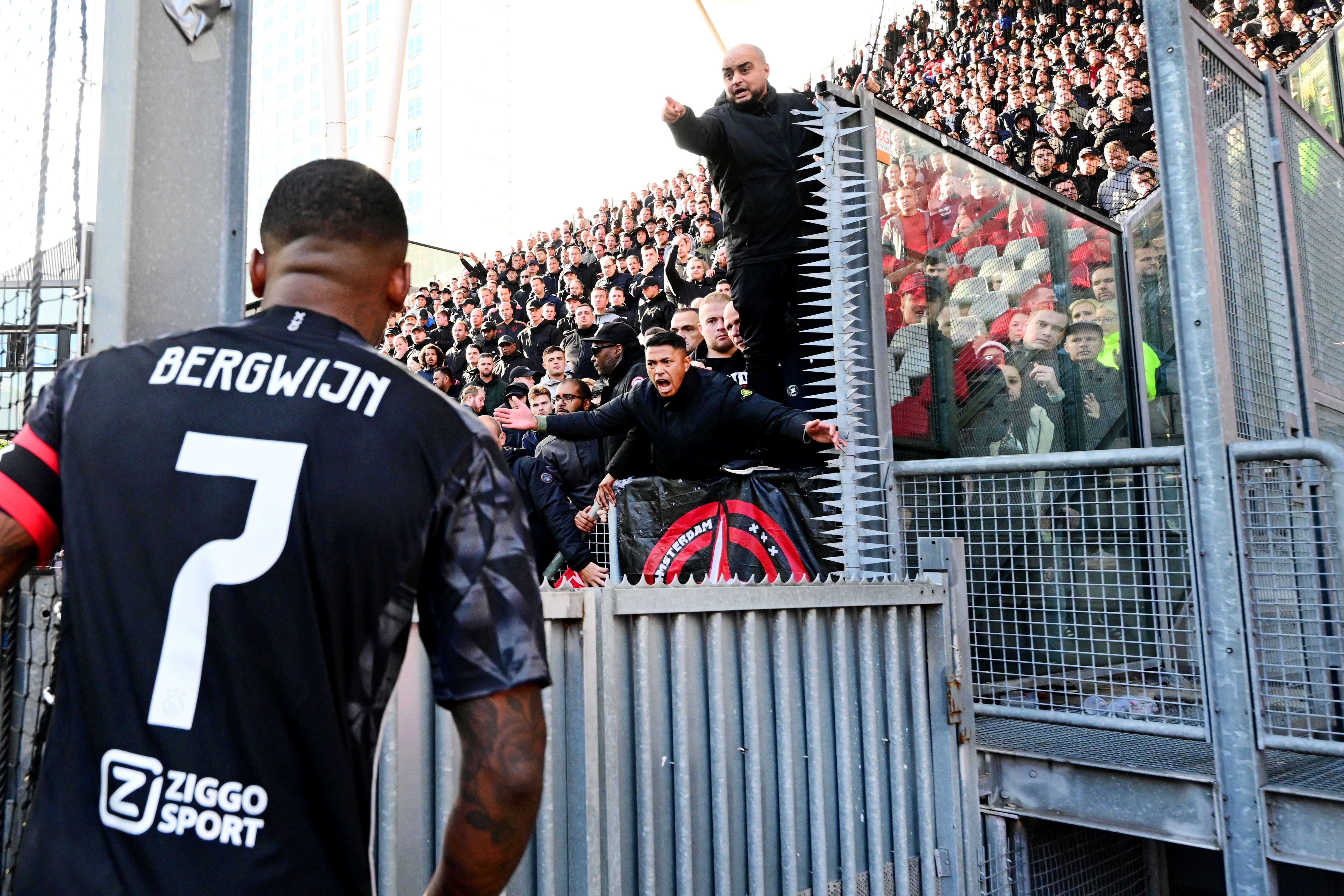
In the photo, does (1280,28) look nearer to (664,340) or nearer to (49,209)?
(664,340)

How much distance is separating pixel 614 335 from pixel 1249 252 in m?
4.42

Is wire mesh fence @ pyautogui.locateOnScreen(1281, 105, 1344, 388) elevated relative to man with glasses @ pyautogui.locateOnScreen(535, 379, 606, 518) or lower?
elevated

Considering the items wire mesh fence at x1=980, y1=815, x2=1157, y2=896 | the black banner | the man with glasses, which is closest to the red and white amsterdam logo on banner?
the black banner

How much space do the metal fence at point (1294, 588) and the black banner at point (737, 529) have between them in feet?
5.15

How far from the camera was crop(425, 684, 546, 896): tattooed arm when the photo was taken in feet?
4.12

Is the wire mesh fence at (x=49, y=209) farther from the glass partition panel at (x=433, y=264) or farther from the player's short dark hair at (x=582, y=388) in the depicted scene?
the glass partition panel at (x=433, y=264)

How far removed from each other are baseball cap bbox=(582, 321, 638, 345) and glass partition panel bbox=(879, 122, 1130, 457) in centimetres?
305

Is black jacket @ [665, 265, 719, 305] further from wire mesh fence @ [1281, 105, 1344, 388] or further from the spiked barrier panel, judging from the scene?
wire mesh fence @ [1281, 105, 1344, 388]

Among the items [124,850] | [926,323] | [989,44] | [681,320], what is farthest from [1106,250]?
[989,44]

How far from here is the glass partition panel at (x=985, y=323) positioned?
4434mm

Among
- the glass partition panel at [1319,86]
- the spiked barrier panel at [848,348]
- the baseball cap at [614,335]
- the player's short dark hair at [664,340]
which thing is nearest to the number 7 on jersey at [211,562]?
the spiked barrier panel at [848,348]

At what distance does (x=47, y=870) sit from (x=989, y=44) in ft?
53.9

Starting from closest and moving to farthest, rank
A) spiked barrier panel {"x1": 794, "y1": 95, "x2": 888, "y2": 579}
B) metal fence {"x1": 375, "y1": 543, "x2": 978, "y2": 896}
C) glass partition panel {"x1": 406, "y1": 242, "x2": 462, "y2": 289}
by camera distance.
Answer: metal fence {"x1": 375, "y1": 543, "x2": 978, "y2": 896} → spiked barrier panel {"x1": 794, "y1": 95, "x2": 888, "y2": 579} → glass partition panel {"x1": 406, "y1": 242, "x2": 462, "y2": 289}

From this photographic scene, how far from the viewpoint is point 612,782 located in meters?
2.46
